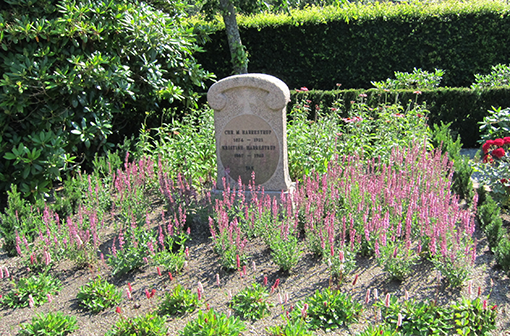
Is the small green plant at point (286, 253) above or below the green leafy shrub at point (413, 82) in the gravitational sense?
below

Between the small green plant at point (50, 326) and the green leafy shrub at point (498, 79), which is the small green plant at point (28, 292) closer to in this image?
the small green plant at point (50, 326)

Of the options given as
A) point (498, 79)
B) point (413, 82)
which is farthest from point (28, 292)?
point (498, 79)

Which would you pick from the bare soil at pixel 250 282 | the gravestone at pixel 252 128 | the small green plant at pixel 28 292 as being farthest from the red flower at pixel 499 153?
the small green plant at pixel 28 292

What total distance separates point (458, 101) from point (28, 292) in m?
7.58

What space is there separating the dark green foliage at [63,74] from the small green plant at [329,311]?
3.71 m

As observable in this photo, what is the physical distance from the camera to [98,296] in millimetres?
3379

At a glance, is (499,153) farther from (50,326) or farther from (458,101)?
(50,326)

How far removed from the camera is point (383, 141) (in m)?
6.04

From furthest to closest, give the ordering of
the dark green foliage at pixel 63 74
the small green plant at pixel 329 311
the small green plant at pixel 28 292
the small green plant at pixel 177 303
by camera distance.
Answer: the dark green foliage at pixel 63 74 < the small green plant at pixel 28 292 < the small green plant at pixel 177 303 < the small green plant at pixel 329 311

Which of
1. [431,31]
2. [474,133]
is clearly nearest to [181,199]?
[474,133]

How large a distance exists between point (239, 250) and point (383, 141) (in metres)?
3.20

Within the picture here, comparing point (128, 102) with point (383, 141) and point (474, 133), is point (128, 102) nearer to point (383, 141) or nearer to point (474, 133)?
point (383, 141)

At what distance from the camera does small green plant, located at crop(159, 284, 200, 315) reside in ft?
10.5

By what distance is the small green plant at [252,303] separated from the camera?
3.10 meters
